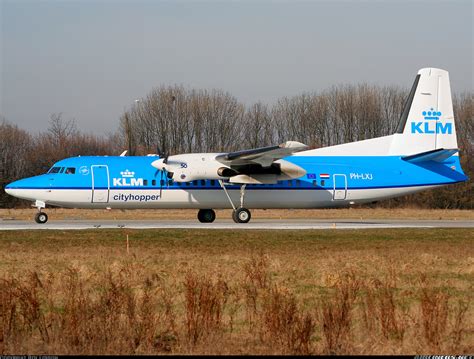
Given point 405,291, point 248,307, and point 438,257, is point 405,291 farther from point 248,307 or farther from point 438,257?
point 438,257

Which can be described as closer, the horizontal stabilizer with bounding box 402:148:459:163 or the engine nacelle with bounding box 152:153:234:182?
the engine nacelle with bounding box 152:153:234:182

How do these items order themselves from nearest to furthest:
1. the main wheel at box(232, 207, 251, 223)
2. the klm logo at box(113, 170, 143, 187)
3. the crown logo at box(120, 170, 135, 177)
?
1. the klm logo at box(113, 170, 143, 187)
2. the crown logo at box(120, 170, 135, 177)
3. the main wheel at box(232, 207, 251, 223)

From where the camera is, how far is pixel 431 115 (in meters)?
39.8

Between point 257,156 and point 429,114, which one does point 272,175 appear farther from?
point 429,114

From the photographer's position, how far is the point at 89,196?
117 feet

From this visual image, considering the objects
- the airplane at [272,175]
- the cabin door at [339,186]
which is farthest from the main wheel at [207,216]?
the cabin door at [339,186]

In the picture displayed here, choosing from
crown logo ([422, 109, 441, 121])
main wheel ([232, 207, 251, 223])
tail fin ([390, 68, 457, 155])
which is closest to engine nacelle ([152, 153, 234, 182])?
main wheel ([232, 207, 251, 223])

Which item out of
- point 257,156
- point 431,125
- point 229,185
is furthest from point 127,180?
point 431,125

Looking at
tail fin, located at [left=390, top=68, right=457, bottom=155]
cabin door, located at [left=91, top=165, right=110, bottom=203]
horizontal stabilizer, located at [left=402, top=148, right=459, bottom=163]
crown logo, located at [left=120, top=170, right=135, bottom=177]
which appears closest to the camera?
cabin door, located at [left=91, top=165, right=110, bottom=203]

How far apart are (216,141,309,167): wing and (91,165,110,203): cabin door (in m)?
5.20

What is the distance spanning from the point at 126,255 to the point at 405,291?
373 inches

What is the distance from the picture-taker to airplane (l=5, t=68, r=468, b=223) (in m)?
35.6

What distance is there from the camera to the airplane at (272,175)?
1403 inches

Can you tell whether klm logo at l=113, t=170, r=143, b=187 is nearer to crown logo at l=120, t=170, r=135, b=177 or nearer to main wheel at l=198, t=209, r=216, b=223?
crown logo at l=120, t=170, r=135, b=177
